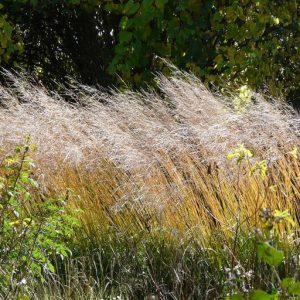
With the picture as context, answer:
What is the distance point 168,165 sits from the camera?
4.77m

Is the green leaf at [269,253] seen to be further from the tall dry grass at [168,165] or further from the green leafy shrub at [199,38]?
the green leafy shrub at [199,38]

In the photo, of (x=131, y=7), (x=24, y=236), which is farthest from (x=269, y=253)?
(x=131, y=7)

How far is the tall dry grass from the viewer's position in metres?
4.43

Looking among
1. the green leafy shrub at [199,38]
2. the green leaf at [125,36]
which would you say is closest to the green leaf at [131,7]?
the green leafy shrub at [199,38]

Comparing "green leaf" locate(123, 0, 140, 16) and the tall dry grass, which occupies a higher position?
"green leaf" locate(123, 0, 140, 16)

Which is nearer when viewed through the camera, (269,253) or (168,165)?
(269,253)

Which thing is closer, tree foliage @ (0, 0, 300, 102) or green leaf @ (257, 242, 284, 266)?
green leaf @ (257, 242, 284, 266)

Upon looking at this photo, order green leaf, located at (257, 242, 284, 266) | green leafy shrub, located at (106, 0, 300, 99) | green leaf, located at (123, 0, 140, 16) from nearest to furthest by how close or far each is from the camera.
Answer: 1. green leaf, located at (257, 242, 284, 266)
2. green leaf, located at (123, 0, 140, 16)
3. green leafy shrub, located at (106, 0, 300, 99)

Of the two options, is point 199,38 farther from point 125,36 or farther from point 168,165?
point 168,165

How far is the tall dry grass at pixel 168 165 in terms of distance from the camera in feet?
14.5

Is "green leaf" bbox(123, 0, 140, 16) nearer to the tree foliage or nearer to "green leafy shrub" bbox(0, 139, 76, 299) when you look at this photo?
the tree foliage

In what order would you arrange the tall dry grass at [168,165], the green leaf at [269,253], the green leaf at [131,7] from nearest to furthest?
the green leaf at [269,253] < the tall dry grass at [168,165] < the green leaf at [131,7]

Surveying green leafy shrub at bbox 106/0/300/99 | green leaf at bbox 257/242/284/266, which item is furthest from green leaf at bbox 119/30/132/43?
green leaf at bbox 257/242/284/266

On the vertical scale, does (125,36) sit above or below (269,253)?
below
